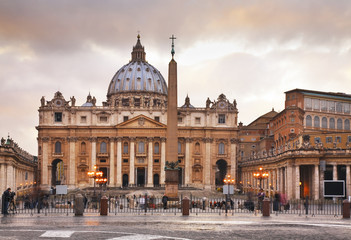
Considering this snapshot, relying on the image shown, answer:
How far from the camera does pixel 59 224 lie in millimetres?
25625

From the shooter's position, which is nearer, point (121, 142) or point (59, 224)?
point (59, 224)

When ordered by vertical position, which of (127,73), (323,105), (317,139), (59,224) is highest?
(127,73)

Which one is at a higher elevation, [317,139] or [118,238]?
[317,139]

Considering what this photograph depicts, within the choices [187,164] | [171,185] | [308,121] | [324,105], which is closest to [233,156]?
[187,164]

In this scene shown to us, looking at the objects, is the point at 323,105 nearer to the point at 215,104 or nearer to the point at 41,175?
the point at 215,104

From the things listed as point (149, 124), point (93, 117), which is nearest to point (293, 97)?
point (149, 124)

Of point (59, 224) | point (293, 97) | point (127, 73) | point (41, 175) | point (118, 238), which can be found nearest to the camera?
point (118, 238)

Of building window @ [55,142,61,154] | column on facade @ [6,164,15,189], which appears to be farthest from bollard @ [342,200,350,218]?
building window @ [55,142,61,154]

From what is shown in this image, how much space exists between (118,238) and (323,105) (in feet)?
250

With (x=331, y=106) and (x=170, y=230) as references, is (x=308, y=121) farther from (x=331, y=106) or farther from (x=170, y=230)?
(x=170, y=230)

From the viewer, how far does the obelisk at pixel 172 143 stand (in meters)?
42.8

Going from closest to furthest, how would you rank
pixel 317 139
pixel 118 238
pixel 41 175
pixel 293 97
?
pixel 118 238 < pixel 317 139 < pixel 293 97 < pixel 41 175

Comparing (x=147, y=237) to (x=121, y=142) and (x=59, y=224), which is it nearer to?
(x=59, y=224)

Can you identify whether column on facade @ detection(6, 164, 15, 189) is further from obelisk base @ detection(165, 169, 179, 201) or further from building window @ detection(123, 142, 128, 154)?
building window @ detection(123, 142, 128, 154)
